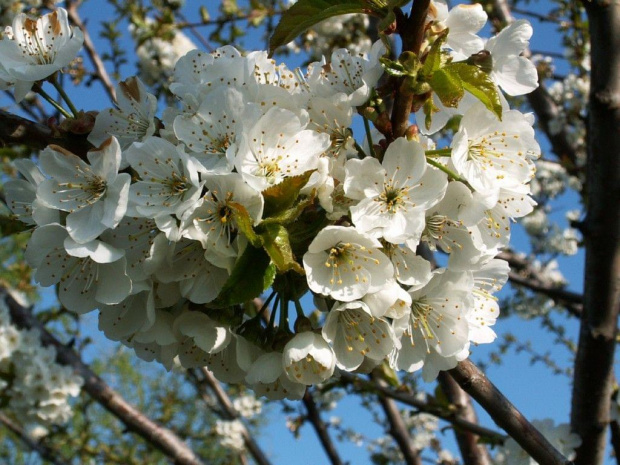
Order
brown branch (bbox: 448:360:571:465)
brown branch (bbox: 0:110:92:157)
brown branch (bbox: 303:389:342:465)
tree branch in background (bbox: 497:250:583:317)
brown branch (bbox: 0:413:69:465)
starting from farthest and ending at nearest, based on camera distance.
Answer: brown branch (bbox: 0:413:69:465) → brown branch (bbox: 303:389:342:465) → tree branch in background (bbox: 497:250:583:317) → brown branch (bbox: 448:360:571:465) → brown branch (bbox: 0:110:92:157)

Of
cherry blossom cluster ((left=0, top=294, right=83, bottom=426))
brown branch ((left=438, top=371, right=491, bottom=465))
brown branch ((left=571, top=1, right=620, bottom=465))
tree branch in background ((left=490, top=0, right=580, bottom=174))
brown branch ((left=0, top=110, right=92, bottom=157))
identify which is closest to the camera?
brown branch ((left=0, top=110, right=92, bottom=157))

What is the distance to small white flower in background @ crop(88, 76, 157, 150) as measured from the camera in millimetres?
1250

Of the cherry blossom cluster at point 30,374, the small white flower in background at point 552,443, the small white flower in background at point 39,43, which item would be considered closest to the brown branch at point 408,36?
the small white flower in background at point 39,43

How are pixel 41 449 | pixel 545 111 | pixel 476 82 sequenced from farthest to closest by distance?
pixel 545 111, pixel 41 449, pixel 476 82

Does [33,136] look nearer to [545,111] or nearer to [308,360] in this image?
[308,360]

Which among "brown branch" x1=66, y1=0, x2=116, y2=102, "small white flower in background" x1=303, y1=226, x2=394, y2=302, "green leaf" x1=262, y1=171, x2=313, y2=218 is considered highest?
"green leaf" x1=262, y1=171, x2=313, y2=218

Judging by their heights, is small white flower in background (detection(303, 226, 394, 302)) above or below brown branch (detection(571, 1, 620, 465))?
above

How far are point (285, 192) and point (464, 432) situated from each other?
1.80 m

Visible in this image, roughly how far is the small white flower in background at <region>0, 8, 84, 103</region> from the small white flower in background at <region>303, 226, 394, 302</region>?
0.73 m

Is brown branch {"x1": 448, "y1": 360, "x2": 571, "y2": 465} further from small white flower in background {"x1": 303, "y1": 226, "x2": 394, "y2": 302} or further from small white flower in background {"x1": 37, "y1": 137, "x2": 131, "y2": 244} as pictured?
small white flower in background {"x1": 37, "y1": 137, "x2": 131, "y2": 244}

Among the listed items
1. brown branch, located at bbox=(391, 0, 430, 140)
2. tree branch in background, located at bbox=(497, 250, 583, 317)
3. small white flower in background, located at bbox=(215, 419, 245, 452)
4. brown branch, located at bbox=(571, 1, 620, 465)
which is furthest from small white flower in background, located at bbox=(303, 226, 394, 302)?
small white flower in background, located at bbox=(215, 419, 245, 452)

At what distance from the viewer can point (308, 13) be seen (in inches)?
49.3

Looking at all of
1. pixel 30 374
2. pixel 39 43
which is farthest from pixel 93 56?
pixel 39 43

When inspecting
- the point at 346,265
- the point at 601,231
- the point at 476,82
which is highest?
the point at 476,82
